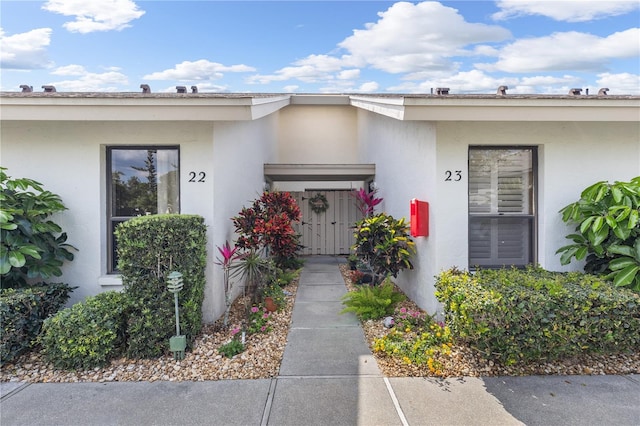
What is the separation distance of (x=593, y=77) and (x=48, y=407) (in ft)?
37.7

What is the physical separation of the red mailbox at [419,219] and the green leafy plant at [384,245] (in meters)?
0.45

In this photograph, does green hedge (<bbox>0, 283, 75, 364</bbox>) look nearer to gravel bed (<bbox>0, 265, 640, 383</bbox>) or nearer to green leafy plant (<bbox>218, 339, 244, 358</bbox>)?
gravel bed (<bbox>0, 265, 640, 383</bbox>)

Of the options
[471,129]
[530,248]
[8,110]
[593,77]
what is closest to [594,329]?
[530,248]

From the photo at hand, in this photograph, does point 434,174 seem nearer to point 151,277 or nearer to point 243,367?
point 243,367

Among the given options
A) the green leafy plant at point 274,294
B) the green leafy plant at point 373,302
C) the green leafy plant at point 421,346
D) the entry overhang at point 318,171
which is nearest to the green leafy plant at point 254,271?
the green leafy plant at point 274,294

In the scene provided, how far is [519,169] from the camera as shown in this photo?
17.5ft

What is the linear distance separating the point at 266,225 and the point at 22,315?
3.49 meters

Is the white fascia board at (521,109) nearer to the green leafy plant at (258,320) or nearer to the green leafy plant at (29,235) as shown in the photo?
the green leafy plant at (258,320)

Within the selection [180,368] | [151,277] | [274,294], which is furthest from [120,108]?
[274,294]

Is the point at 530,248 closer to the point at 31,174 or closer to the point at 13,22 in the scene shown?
the point at 31,174

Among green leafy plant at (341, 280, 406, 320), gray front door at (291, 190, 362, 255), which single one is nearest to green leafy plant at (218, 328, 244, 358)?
green leafy plant at (341, 280, 406, 320)

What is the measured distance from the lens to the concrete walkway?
3.08 metres

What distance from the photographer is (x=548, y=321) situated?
353 cm

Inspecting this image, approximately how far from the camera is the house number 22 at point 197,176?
516 cm
